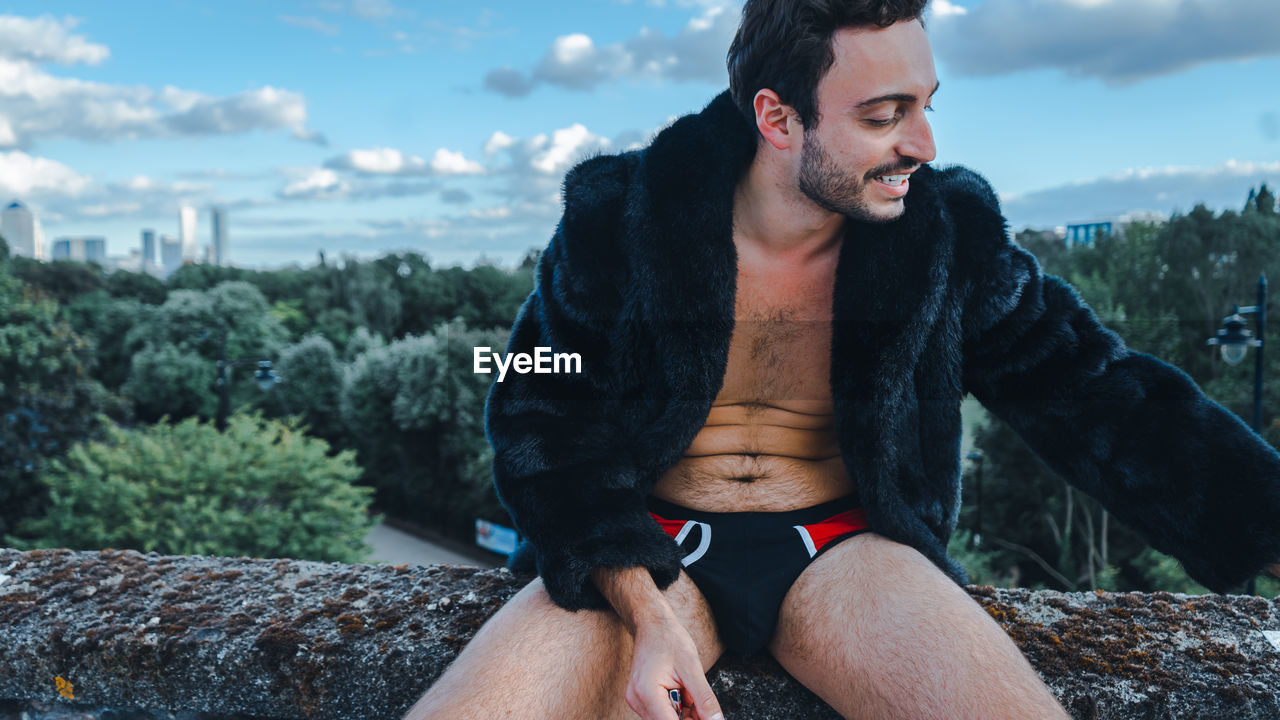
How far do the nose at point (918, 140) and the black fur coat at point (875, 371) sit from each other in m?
0.17

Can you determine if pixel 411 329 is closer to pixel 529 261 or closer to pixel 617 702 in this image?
pixel 529 261

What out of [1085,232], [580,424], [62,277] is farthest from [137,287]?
[580,424]

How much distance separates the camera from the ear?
1850mm

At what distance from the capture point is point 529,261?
3806 centimetres

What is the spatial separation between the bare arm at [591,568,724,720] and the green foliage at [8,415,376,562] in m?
14.2

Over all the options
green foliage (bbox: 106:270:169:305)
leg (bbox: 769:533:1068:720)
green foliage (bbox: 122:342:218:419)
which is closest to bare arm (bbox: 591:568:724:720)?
leg (bbox: 769:533:1068:720)

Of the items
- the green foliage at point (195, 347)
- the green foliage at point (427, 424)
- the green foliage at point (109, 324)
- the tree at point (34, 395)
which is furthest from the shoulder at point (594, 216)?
the green foliage at point (109, 324)

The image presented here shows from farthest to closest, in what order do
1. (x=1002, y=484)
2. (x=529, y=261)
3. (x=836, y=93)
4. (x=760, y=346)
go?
(x=529, y=261), (x=1002, y=484), (x=760, y=346), (x=836, y=93)

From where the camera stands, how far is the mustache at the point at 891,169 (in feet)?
5.87

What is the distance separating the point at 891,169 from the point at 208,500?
1550 cm

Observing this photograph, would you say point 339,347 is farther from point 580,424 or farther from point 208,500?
point 580,424

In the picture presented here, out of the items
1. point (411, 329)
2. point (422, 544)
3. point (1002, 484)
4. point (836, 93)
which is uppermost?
point (836, 93)

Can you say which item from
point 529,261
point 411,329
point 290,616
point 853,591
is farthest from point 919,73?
point 411,329

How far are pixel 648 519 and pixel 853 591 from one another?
0.44 metres
